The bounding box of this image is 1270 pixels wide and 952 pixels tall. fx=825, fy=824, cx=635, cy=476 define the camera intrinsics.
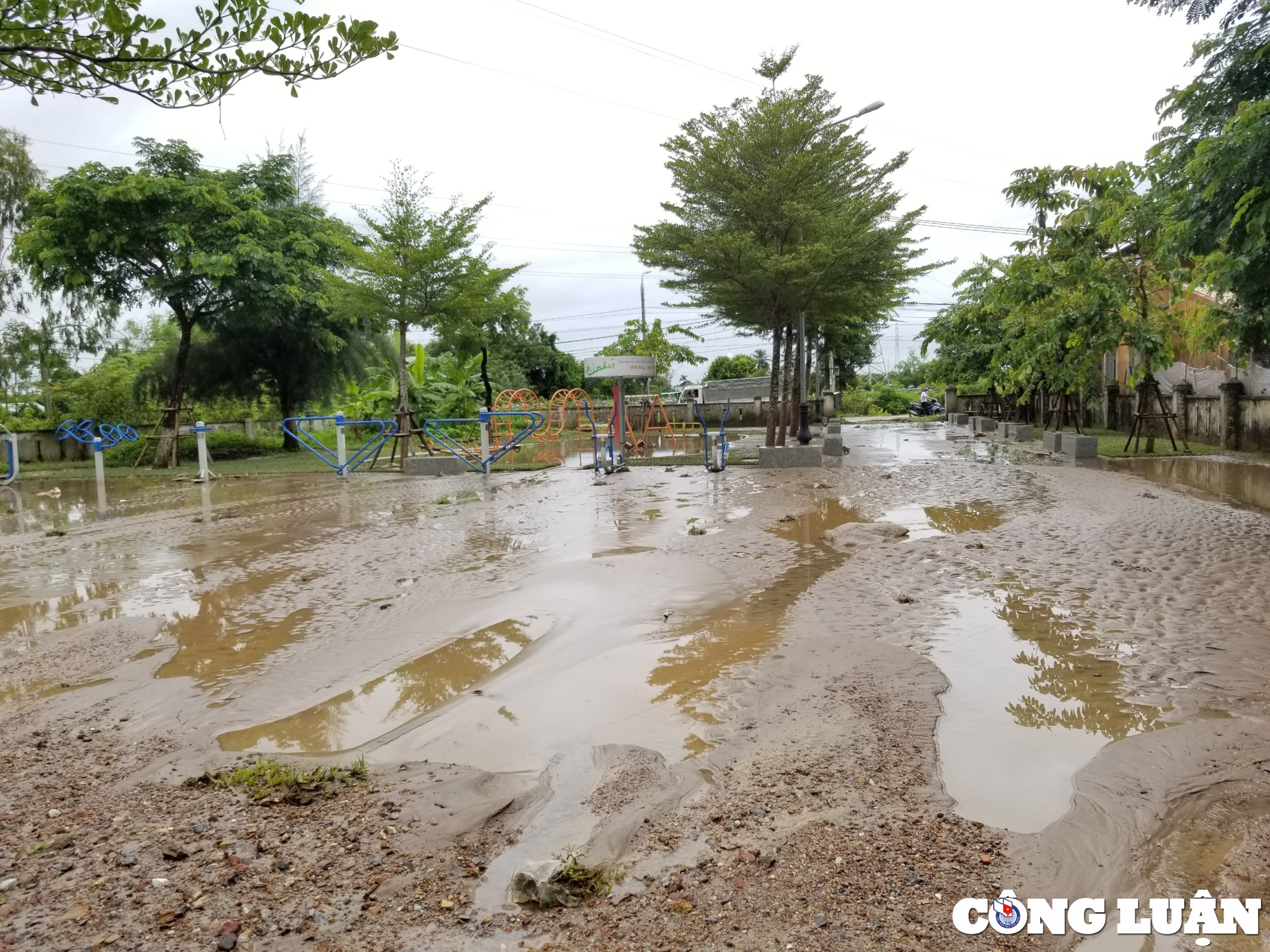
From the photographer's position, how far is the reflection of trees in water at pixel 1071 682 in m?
3.73

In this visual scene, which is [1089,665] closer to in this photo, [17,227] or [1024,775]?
[1024,775]

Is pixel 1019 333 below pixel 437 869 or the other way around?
the other way around

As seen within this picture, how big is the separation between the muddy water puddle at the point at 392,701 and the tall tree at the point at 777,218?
1185 cm

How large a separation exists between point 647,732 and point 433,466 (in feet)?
44.4

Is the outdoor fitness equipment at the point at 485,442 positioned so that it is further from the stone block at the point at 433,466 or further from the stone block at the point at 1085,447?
the stone block at the point at 1085,447

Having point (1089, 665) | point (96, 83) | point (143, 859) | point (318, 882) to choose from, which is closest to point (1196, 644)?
point (1089, 665)

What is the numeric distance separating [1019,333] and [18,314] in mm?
27459

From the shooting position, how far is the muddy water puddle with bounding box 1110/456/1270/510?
10422mm

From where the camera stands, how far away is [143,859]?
2744 mm

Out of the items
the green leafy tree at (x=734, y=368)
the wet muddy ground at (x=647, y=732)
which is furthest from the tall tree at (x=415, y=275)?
the green leafy tree at (x=734, y=368)

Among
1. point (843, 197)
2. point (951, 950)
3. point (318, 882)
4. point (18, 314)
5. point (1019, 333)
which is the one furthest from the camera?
point (18, 314)

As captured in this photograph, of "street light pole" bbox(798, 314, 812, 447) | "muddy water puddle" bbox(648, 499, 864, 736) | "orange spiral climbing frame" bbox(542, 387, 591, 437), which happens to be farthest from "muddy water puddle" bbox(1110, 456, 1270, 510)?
"orange spiral climbing frame" bbox(542, 387, 591, 437)

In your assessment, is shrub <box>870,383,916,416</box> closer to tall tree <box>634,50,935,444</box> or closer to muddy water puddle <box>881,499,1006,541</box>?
tall tree <box>634,50,935,444</box>

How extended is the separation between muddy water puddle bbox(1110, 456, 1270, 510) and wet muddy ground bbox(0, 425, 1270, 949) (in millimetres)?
2907
